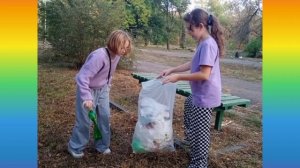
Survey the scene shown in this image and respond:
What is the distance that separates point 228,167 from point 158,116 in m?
0.83

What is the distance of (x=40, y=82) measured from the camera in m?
7.56

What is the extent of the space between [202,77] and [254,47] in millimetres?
19879

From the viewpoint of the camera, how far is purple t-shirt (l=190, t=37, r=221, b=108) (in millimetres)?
2938

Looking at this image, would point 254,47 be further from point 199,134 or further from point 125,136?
point 199,134

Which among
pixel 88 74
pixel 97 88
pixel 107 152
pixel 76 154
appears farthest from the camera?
pixel 107 152

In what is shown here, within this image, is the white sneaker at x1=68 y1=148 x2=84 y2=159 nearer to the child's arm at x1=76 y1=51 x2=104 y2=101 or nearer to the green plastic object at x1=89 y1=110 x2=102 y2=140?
the green plastic object at x1=89 y1=110 x2=102 y2=140

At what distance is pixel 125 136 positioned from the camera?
420 cm

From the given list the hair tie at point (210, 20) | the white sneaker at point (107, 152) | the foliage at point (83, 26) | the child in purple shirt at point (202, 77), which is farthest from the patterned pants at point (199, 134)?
the foliage at point (83, 26)

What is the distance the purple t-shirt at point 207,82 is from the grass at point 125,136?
2.40 ft

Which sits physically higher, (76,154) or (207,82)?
(207,82)

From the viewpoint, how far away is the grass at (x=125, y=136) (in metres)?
3.46

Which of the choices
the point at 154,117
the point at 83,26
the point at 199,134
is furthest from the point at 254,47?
the point at 199,134

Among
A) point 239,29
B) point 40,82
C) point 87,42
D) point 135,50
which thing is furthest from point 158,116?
point 239,29

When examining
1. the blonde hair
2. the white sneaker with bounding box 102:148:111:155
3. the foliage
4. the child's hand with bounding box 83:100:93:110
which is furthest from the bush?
the child's hand with bounding box 83:100:93:110
